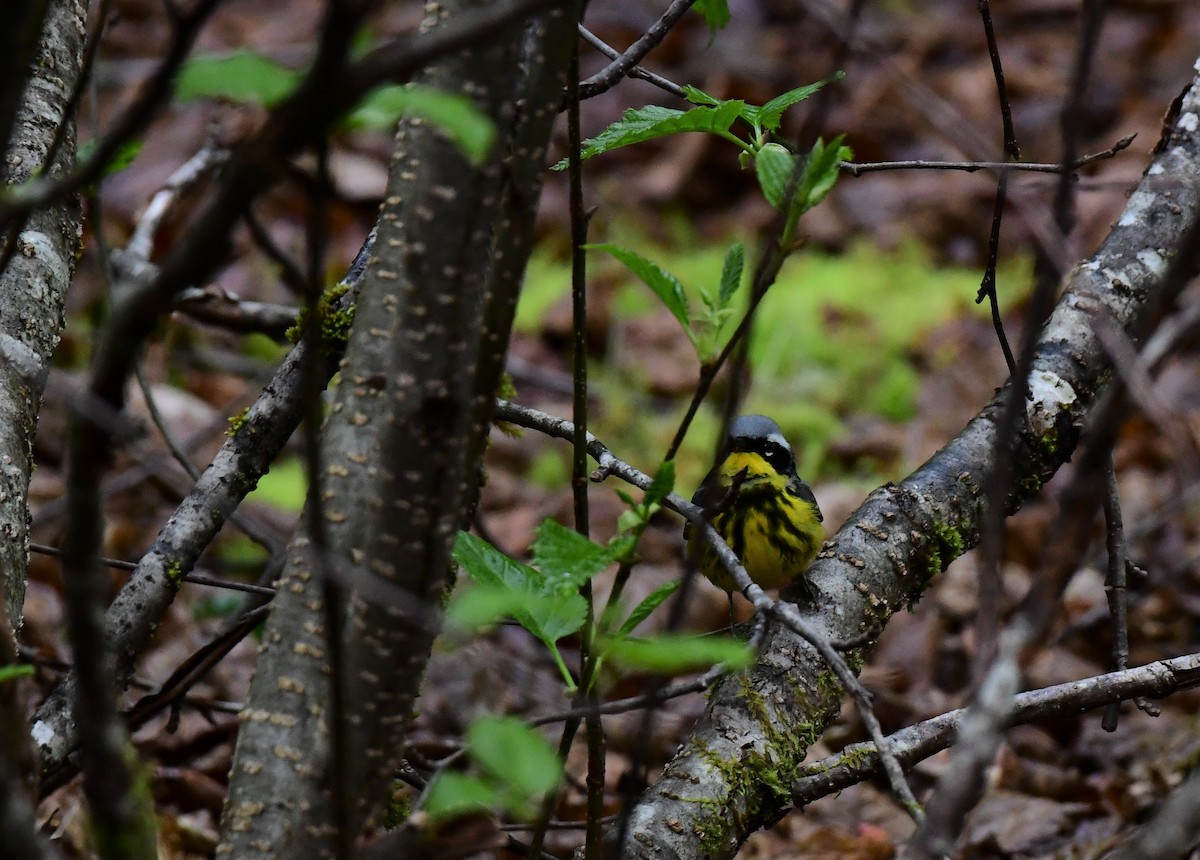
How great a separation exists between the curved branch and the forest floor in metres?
0.24

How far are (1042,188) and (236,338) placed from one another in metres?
5.51

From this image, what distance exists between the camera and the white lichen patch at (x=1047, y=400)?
8.91 ft

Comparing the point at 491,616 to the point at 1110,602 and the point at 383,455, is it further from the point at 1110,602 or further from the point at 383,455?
the point at 1110,602

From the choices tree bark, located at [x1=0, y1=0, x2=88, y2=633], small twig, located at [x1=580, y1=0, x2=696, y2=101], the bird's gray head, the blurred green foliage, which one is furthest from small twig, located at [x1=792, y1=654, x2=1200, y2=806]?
the blurred green foliage

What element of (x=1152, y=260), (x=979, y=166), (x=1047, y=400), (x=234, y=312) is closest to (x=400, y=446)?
(x=979, y=166)

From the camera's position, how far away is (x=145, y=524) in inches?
211

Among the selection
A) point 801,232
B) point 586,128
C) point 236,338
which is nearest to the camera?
point 236,338

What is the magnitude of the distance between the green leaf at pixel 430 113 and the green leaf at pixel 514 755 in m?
0.57

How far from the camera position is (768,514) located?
399 centimetres

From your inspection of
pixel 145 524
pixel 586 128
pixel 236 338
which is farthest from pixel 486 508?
pixel 586 128

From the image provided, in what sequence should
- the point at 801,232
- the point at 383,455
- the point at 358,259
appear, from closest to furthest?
the point at 383,455 < the point at 358,259 < the point at 801,232

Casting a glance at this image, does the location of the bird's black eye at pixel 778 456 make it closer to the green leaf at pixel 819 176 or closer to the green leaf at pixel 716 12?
the green leaf at pixel 716 12

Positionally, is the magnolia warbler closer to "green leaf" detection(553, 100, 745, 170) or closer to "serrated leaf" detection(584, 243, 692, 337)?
"green leaf" detection(553, 100, 745, 170)

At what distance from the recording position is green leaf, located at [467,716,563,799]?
1.18m
